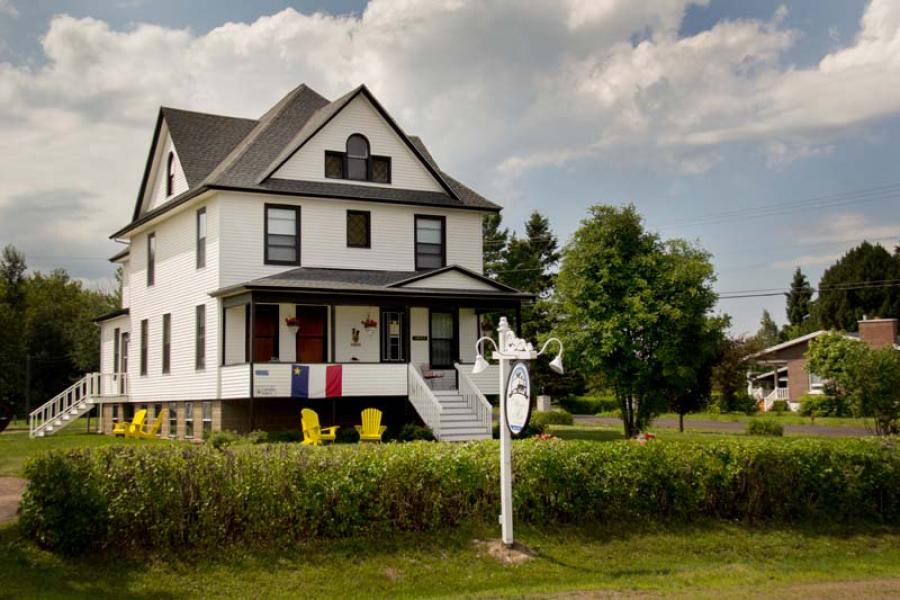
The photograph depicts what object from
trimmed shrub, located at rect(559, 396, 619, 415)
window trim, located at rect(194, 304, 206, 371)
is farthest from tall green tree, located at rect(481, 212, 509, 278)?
window trim, located at rect(194, 304, 206, 371)

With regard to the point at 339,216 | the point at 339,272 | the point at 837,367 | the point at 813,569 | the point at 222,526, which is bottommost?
the point at 813,569

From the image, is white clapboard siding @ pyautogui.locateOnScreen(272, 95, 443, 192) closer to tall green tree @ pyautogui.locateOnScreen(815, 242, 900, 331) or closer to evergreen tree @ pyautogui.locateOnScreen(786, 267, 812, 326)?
tall green tree @ pyautogui.locateOnScreen(815, 242, 900, 331)

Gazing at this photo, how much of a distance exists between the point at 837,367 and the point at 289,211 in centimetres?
2163

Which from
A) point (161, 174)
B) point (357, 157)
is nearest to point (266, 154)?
point (357, 157)

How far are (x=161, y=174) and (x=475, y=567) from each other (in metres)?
24.3

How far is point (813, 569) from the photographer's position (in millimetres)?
13445

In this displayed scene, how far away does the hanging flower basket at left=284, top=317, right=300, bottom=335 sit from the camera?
27438mm

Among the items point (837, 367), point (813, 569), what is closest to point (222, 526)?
point (813, 569)

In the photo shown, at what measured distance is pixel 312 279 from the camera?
88.6ft

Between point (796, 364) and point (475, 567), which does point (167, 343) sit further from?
point (796, 364)

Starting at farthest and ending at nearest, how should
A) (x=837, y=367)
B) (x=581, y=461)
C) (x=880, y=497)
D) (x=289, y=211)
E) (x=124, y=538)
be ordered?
(x=837, y=367) → (x=289, y=211) → (x=880, y=497) → (x=581, y=461) → (x=124, y=538)

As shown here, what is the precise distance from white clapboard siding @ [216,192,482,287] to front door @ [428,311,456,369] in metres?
1.83

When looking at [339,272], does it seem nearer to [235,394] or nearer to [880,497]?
[235,394]

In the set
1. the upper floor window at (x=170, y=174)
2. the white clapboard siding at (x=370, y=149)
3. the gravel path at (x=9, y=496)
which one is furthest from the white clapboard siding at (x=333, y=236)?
the gravel path at (x=9, y=496)
